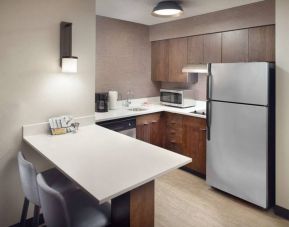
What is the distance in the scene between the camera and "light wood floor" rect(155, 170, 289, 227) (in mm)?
2400

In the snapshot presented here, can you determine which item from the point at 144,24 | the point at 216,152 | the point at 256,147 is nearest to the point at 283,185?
the point at 256,147

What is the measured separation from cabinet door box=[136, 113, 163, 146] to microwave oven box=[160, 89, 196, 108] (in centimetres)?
38

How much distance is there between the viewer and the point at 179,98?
3924 mm

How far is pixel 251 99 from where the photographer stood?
252 centimetres

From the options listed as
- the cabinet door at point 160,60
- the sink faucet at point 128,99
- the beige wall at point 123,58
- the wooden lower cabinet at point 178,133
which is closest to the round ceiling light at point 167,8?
the beige wall at point 123,58

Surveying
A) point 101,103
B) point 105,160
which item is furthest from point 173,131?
point 105,160

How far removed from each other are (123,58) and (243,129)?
2.34 metres

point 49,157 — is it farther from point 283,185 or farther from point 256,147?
point 283,185

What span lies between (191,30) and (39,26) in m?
2.35

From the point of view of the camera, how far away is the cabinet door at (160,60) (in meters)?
4.22

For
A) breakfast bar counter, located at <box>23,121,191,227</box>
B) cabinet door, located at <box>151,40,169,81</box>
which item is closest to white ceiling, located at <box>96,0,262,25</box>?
cabinet door, located at <box>151,40,169,81</box>

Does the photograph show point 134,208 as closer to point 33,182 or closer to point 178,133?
point 33,182

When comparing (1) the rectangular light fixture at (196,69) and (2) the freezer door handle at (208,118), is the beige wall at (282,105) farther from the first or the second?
(1) the rectangular light fixture at (196,69)

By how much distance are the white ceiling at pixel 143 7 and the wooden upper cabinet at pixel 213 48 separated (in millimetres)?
364
